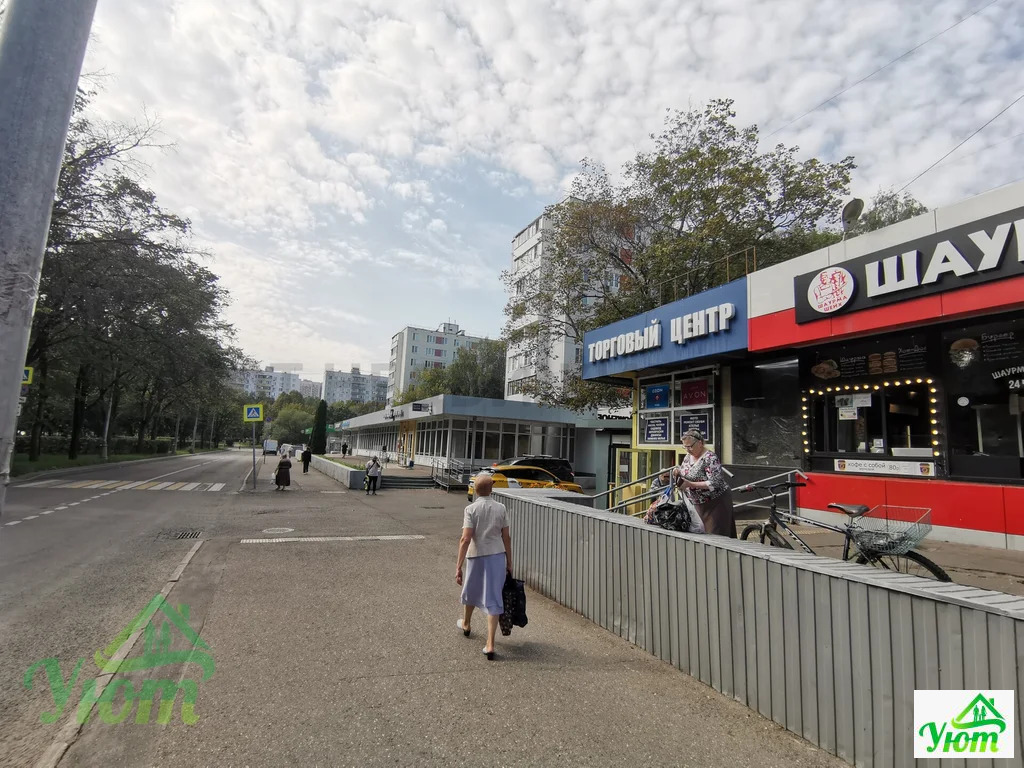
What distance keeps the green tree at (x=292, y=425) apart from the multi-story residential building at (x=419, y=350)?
53.0 ft

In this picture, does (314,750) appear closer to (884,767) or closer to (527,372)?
(884,767)

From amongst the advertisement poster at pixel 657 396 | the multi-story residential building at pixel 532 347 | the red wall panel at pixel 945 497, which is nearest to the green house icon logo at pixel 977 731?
the red wall panel at pixel 945 497

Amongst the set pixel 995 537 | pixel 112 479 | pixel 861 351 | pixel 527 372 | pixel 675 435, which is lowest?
pixel 112 479

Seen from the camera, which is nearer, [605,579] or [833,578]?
[833,578]

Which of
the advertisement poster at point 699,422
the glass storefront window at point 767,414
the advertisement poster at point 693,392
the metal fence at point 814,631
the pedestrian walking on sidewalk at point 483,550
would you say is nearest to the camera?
the metal fence at point 814,631

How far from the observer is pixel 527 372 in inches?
1682

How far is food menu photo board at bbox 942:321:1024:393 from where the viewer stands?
727 cm

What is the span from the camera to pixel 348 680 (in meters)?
3.84

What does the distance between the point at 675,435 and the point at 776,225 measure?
854cm

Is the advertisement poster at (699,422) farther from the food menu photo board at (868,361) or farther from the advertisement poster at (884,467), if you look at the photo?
the advertisement poster at (884,467)

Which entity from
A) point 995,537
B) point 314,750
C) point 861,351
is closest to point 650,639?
point 314,750

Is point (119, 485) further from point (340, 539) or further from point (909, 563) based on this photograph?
point (909, 563)

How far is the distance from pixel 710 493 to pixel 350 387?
15381 cm

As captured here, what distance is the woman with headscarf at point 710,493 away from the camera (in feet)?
16.3
